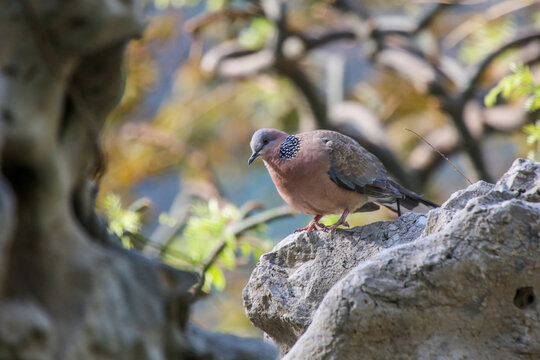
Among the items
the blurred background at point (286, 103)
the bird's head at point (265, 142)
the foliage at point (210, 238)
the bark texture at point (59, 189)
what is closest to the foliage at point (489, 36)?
the blurred background at point (286, 103)

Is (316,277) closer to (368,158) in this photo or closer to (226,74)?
(368,158)

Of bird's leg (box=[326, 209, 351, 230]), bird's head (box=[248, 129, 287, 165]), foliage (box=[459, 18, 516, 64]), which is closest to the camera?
bird's leg (box=[326, 209, 351, 230])

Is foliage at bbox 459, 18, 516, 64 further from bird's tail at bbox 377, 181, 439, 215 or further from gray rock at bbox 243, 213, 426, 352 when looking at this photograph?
gray rock at bbox 243, 213, 426, 352

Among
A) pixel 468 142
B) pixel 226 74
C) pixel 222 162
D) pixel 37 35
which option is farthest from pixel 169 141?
pixel 37 35

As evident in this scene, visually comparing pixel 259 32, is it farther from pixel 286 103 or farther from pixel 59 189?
pixel 59 189

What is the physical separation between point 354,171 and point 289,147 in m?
0.34

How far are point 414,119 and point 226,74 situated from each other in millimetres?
3201

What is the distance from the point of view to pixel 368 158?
140 inches

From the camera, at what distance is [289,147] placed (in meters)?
3.45

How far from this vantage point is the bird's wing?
11.1 feet

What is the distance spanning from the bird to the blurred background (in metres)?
1.27

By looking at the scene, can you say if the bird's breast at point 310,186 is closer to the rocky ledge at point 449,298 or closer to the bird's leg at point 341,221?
the bird's leg at point 341,221

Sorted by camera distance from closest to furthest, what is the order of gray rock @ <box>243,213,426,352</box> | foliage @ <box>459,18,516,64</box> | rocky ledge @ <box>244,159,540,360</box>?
rocky ledge @ <box>244,159,540,360</box> < gray rock @ <box>243,213,426,352</box> < foliage @ <box>459,18,516,64</box>

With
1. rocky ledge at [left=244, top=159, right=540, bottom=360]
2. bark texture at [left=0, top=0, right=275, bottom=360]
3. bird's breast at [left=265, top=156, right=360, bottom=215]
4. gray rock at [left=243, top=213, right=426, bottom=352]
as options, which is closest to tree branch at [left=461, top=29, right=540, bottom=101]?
bird's breast at [left=265, top=156, right=360, bottom=215]
